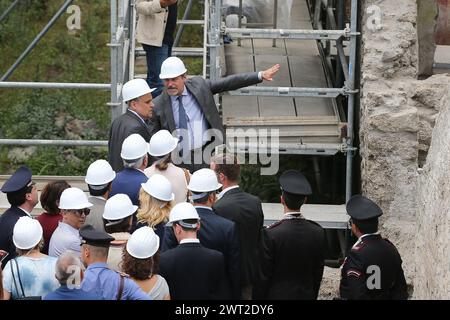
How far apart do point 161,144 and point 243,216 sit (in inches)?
42.4

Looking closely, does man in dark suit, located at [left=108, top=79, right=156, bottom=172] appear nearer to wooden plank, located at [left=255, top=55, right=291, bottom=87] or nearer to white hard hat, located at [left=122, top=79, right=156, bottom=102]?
white hard hat, located at [left=122, top=79, right=156, bottom=102]

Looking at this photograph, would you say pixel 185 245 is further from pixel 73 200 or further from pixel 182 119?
pixel 182 119

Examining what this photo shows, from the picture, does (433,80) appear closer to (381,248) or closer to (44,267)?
(381,248)

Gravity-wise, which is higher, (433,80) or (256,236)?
(433,80)

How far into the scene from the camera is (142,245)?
7.34 metres

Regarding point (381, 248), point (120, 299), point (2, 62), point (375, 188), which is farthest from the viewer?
point (2, 62)

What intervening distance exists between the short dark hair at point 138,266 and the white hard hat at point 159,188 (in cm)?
83

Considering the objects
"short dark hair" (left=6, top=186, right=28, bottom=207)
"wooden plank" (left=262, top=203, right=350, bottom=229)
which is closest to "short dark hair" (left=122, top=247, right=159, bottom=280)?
"short dark hair" (left=6, top=186, right=28, bottom=207)

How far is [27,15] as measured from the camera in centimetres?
1827

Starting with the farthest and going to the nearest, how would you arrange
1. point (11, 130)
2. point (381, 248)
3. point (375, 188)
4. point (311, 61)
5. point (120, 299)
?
point (11, 130), point (311, 61), point (375, 188), point (381, 248), point (120, 299)

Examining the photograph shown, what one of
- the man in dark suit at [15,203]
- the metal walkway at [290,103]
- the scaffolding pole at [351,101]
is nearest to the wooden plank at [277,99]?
the metal walkway at [290,103]

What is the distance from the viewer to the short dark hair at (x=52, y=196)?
333 inches

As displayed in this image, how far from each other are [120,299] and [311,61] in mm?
5763
